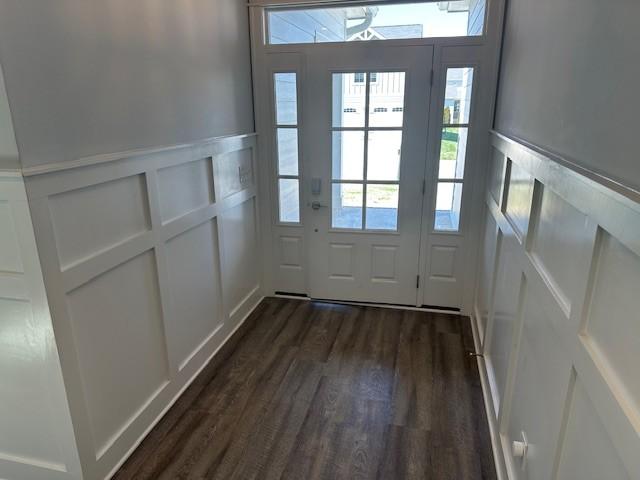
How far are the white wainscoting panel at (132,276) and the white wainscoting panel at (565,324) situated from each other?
1.66 m

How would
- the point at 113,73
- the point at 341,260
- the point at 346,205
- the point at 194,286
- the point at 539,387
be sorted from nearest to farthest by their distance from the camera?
the point at 539,387
the point at 113,73
the point at 194,286
the point at 346,205
the point at 341,260

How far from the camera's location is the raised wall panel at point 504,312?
1.90 m

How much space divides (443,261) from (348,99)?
141 centimetres

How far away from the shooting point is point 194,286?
2547 mm

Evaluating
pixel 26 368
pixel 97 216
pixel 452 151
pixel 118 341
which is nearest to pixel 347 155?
pixel 452 151

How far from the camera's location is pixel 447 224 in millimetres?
3211

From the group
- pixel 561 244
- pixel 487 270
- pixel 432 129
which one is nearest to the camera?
pixel 561 244

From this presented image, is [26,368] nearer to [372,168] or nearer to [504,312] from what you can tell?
[504,312]

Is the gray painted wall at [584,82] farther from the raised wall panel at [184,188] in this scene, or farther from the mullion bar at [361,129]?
the raised wall panel at [184,188]

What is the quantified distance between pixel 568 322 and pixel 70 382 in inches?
68.6

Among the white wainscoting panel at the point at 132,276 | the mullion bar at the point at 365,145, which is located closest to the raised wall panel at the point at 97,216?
the white wainscoting panel at the point at 132,276

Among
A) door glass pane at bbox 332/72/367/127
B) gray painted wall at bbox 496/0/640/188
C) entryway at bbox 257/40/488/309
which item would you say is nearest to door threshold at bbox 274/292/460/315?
entryway at bbox 257/40/488/309

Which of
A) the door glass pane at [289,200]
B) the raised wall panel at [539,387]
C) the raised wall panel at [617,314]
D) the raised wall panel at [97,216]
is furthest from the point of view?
the door glass pane at [289,200]

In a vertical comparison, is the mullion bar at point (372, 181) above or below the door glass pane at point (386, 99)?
below
